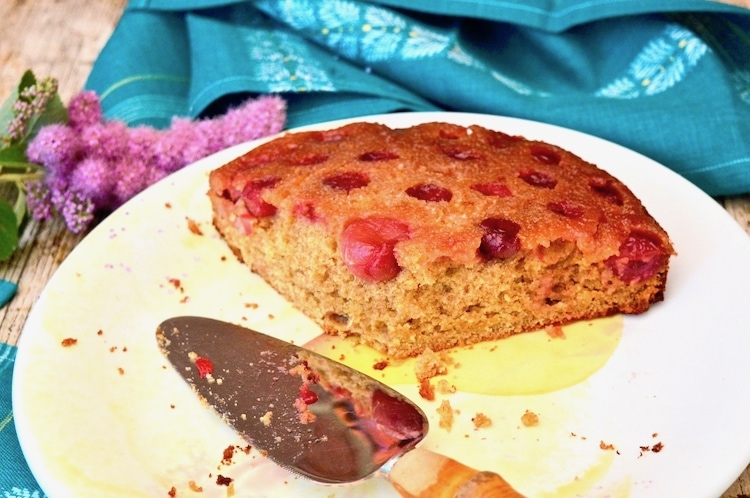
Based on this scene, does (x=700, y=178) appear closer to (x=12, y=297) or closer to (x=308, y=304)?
(x=308, y=304)

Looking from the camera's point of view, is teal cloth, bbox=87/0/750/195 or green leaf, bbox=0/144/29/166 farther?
teal cloth, bbox=87/0/750/195

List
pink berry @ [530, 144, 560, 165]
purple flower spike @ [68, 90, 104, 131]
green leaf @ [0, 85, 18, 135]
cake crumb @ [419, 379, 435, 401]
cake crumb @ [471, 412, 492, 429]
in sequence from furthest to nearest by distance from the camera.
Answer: green leaf @ [0, 85, 18, 135], purple flower spike @ [68, 90, 104, 131], pink berry @ [530, 144, 560, 165], cake crumb @ [419, 379, 435, 401], cake crumb @ [471, 412, 492, 429]

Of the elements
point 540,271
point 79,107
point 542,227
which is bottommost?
point 79,107

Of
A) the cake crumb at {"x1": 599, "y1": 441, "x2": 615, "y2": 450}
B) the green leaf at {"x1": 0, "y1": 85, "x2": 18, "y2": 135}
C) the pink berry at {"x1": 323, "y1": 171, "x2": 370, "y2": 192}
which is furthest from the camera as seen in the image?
the green leaf at {"x1": 0, "y1": 85, "x2": 18, "y2": 135}

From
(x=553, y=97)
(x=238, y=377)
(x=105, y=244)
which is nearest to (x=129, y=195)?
(x=105, y=244)

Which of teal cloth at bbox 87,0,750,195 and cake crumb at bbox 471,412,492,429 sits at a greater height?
teal cloth at bbox 87,0,750,195

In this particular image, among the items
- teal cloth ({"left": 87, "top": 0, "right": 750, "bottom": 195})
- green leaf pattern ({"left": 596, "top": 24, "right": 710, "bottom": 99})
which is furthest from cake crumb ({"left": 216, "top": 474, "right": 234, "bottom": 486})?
green leaf pattern ({"left": 596, "top": 24, "right": 710, "bottom": 99})

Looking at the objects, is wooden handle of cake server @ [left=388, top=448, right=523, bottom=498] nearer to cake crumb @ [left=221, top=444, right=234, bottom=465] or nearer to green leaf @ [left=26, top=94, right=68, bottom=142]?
cake crumb @ [left=221, top=444, right=234, bottom=465]

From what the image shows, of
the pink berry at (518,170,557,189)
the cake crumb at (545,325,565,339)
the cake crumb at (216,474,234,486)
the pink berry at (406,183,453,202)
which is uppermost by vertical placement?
the pink berry at (518,170,557,189)
